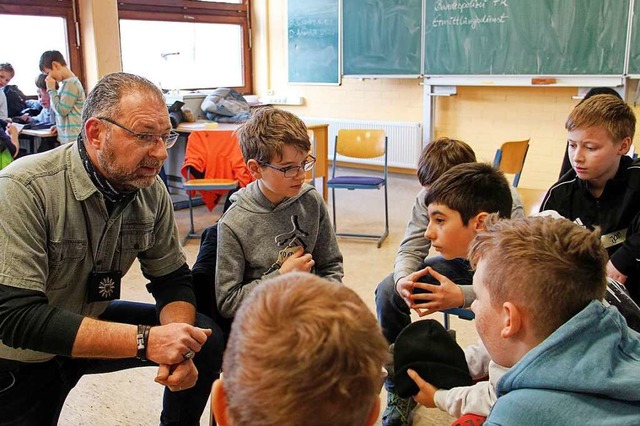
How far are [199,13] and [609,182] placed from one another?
635cm

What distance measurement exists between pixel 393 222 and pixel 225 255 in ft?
11.4

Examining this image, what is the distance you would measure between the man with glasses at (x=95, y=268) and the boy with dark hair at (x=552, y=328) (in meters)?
0.73

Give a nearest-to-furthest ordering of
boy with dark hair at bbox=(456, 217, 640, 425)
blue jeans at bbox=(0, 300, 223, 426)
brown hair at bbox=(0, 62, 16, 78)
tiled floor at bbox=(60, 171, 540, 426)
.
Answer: boy with dark hair at bbox=(456, 217, 640, 425), blue jeans at bbox=(0, 300, 223, 426), tiled floor at bbox=(60, 171, 540, 426), brown hair at bbox=(0, 62, 16, 78)

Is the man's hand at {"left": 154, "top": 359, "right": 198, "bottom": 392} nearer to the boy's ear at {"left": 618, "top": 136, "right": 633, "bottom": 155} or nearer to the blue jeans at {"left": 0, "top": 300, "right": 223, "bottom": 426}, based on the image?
the blue jeans at {"left": 0, "top": 300, "right": 223, "bottom": 426}

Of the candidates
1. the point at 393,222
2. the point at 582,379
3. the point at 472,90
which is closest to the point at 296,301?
the point at 582,379

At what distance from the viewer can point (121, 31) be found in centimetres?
684

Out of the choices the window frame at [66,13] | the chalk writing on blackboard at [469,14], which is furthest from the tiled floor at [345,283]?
the window frame at [66,13]

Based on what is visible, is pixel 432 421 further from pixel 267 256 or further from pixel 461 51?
pixel 461 51

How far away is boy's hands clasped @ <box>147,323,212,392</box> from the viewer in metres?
1.43

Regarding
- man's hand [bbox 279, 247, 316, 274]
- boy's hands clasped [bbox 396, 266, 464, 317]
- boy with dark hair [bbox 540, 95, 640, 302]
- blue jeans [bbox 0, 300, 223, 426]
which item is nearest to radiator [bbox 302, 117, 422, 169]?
boy with dark hair [bbox 540, 95, 640, 302]

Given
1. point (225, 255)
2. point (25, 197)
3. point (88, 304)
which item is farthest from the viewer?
point (225, 255)

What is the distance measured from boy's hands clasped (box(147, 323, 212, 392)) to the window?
557 cm

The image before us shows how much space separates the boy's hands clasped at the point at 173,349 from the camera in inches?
56.4

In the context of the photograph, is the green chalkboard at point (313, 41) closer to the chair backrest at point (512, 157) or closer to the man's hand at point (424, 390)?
the chair backrest at point (512, 157)
